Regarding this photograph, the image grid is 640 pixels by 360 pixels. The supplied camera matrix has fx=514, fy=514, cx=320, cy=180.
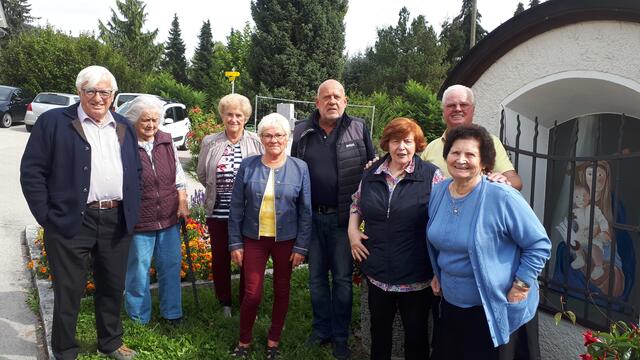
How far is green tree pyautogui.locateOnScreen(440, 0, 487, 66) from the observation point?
38.3m

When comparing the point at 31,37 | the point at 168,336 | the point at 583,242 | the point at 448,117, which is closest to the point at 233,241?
the point at 168,336

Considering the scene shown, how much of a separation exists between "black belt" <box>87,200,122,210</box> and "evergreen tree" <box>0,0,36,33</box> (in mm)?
61157

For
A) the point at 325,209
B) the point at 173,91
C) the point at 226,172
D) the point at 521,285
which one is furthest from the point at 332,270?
the point at 173,91

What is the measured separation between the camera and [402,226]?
3.09 metres

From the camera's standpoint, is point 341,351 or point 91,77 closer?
point 91,77

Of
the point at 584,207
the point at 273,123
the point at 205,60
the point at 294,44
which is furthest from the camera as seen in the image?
the point at 205,60

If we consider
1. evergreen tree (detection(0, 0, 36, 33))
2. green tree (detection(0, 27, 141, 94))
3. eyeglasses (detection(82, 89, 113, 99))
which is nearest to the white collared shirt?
eyeglasses (detection(82, 89, 113, 99))

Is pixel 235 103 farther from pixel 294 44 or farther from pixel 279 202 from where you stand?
pixel 294 44

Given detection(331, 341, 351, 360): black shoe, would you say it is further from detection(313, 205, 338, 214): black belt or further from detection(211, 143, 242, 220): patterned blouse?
detection(211, 143, 242, 220): patterned blouse

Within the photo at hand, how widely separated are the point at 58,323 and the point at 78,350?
0.26 m

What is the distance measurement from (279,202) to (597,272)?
270 cm

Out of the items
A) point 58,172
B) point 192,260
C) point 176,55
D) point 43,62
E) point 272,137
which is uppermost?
point 176,55

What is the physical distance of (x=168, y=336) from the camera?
416 centimetres

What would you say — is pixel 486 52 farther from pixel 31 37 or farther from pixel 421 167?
pixel 31 37
